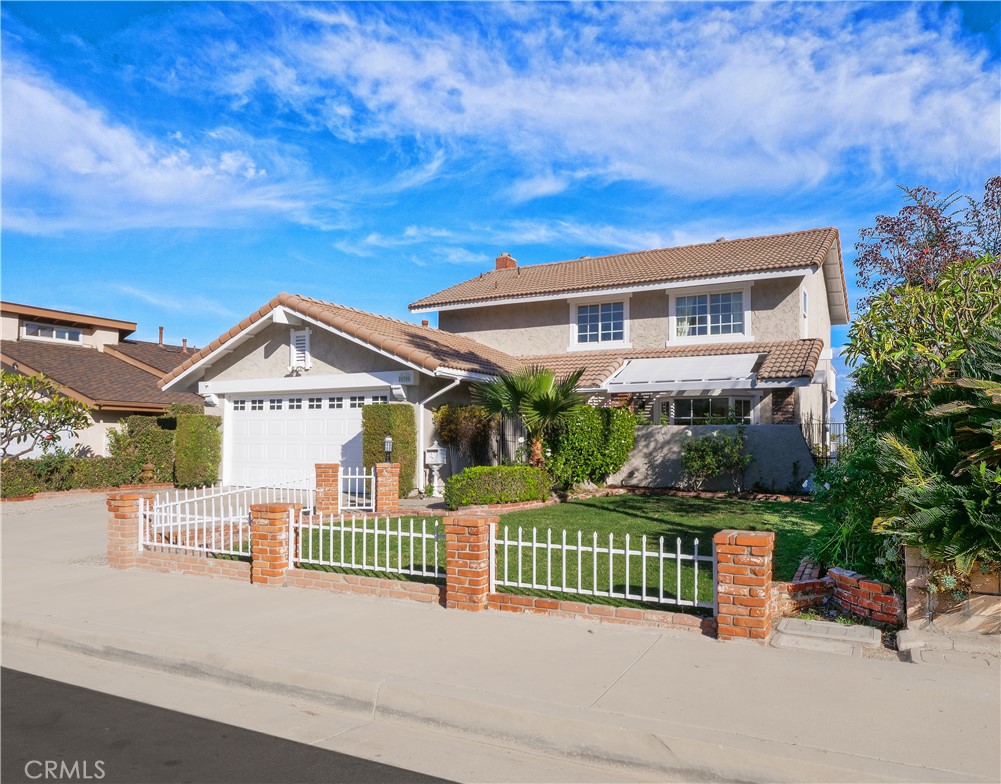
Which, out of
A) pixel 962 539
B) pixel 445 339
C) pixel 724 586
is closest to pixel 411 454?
pixel 445 339

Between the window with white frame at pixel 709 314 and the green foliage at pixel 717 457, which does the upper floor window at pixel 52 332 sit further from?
the green foliage at pixel 717 457

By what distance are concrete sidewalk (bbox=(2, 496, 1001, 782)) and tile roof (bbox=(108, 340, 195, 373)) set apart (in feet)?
77.8

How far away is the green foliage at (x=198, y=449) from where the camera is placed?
69.5 ft

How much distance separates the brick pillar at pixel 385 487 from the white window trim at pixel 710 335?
35.1 feet

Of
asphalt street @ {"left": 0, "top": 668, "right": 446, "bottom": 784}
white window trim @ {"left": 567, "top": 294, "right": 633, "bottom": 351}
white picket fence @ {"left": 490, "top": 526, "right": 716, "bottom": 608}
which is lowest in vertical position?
asphalt street @ {"left": 0, "top": 668, "right": 446, "bottom": 784}

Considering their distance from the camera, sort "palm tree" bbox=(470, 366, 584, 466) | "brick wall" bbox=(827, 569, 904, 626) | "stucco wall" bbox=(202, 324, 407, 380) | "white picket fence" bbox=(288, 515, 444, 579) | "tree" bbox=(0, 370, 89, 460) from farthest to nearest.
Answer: "tree" bbox=(0, 370, 89, 460) → "stucco wall" bbox=(202, 324, 407, 380) → "palm tree" bbox=(470, 366, 584, 466) → "white picket fence" bbox=(288, 515, 444, 579) → "brick wall" bbox=(827, 569, 904, 626)

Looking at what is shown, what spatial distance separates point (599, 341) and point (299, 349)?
8.82m

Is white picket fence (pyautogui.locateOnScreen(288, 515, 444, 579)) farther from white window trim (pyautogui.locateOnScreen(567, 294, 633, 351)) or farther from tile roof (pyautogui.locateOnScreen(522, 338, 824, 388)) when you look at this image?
white window trim (pyautogui.locateOnScreen(567, 294, 633, 351))

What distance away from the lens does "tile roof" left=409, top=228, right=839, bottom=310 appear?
2106 centimetres

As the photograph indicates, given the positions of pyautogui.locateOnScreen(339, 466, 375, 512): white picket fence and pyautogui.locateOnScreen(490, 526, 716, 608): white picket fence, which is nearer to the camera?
pyautogui.locateOnScreen(490, 526, 716, 608): white picket fence

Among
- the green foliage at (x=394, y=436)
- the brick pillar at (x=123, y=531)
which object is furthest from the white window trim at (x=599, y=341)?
the brick pillar at (x=123, y=531)

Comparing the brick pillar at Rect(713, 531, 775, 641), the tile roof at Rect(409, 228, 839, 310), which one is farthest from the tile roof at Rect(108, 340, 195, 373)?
the brick pillar at Rect(713, 531, 775, 641)

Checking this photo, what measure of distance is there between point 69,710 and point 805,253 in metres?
19.8

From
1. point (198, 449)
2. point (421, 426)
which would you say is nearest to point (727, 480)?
point (421, 426)
